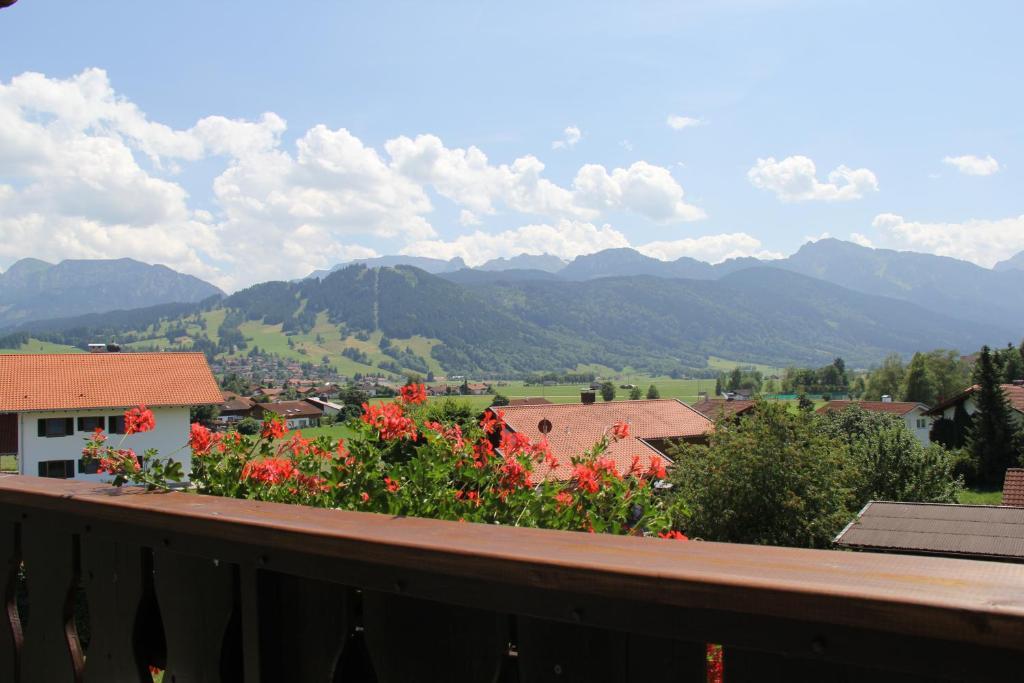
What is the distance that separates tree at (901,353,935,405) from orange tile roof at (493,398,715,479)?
4980 cm

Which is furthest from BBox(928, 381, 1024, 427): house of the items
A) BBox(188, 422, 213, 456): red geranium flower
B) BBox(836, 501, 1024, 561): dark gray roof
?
BBox(188, 422, 213, 456): red geranium flower

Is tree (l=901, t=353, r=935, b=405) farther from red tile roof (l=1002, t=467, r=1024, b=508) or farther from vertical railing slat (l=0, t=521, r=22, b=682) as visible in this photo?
vertical railing slat (l=0, t=521, r=22, b=682)

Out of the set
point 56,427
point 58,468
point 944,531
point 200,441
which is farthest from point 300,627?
point 56,427

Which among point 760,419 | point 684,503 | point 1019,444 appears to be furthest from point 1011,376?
point 684,503

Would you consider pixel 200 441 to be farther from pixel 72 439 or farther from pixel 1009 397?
pixel 1009 397

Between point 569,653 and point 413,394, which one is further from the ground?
point 413,394

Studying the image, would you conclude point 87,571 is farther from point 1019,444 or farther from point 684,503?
point 1019,444

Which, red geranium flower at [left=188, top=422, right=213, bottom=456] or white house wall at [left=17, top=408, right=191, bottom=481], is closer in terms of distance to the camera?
red geranium flower at [left=188, top=422, right=213, bottom=456]

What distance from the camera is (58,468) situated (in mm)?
32594

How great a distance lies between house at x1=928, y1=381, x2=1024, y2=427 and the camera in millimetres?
47634

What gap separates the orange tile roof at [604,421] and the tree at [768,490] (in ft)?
8.89

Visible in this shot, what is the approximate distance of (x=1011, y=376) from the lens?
2761 inches

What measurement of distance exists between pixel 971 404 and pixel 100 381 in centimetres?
5002

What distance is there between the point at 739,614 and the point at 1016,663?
0.84 feet
